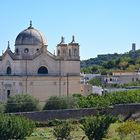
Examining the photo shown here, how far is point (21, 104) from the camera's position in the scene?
3584 cm

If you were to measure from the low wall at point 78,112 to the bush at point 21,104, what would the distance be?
239 cm

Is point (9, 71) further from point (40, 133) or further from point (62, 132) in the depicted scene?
point (62, 132)

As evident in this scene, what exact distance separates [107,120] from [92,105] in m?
11.7

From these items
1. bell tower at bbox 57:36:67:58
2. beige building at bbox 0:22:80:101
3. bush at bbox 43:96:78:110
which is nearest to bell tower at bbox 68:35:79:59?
beige building at bbox 0:22:80:101

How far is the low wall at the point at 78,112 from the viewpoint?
110 ft

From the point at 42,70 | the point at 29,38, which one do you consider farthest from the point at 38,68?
the point at 29,38

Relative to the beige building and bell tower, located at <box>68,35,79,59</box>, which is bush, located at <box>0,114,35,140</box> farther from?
bell tower, located at <box>68,35,79,59</box>

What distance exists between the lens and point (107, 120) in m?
26.2

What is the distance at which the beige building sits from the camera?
45.0 meters

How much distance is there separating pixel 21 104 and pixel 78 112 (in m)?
3.78

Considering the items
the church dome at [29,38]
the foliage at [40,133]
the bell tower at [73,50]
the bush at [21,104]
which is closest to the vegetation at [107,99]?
the bush at [21,104]

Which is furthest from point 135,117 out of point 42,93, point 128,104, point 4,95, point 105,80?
point 105,80

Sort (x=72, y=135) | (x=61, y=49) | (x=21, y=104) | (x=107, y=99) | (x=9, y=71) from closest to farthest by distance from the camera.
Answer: (x=72, y=135), (x=21, y=104), (x=107, y=99), (x=9, y=71), (x=61, y=49)

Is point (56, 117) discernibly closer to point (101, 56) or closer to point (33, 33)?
point (33, 33)
